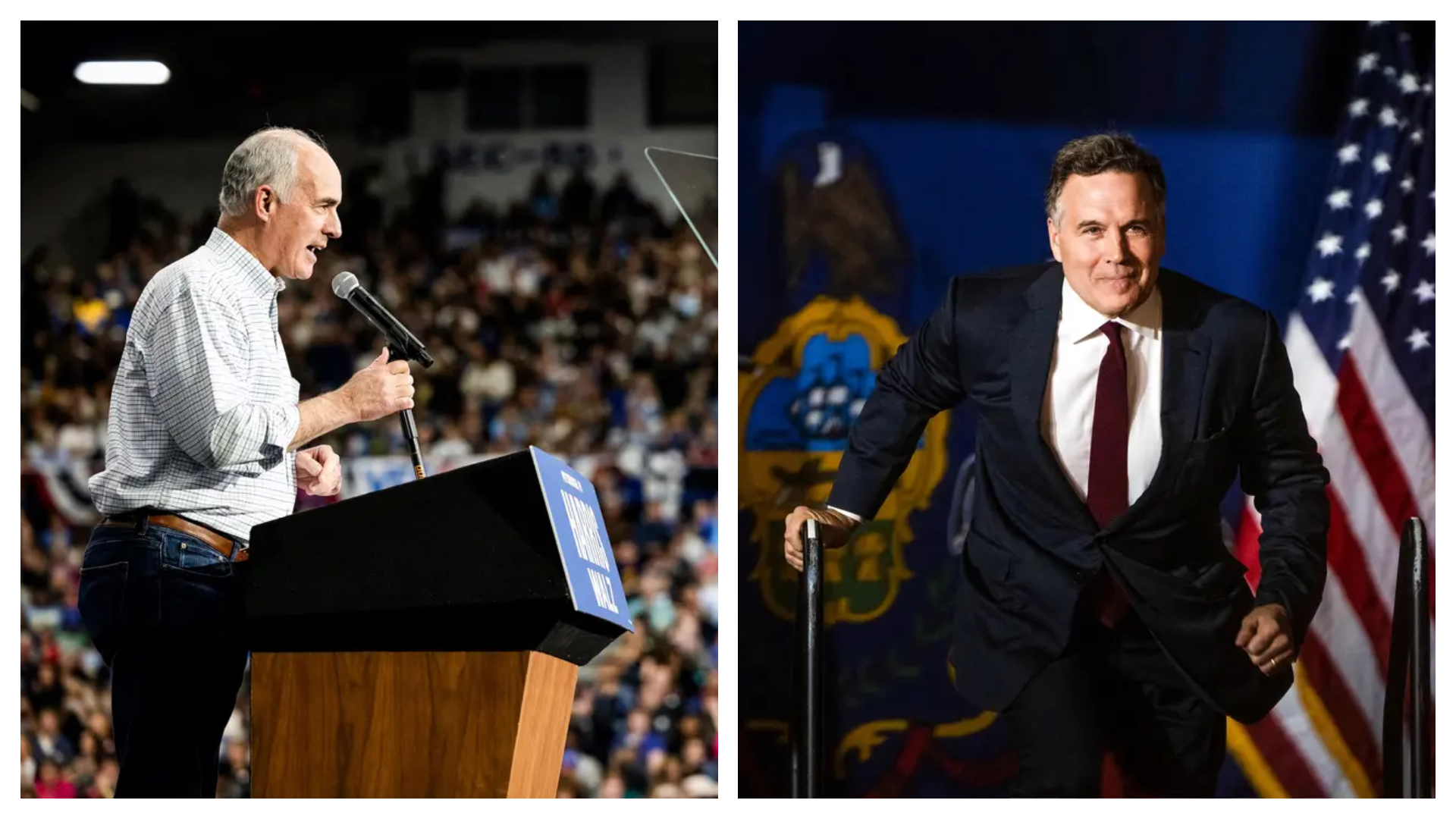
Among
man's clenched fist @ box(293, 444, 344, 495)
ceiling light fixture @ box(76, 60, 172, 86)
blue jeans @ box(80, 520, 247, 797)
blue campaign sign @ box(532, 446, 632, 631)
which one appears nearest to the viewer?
blue campaign sign @ box(532, 446, 632, 631)

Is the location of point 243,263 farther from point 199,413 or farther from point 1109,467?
point 1109,467

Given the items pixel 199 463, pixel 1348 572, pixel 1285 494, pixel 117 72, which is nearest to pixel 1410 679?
pixel 1348 572

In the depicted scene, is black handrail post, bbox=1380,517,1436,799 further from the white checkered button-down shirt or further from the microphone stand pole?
the white checkered button-down shirt

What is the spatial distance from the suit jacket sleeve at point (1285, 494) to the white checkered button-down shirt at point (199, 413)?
187 cm

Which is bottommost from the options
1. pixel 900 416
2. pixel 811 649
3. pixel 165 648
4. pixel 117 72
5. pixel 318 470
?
pixel 811 649

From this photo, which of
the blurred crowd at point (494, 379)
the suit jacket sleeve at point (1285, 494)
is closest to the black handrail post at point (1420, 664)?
the suit jacket sleeve at point (1285, 494)

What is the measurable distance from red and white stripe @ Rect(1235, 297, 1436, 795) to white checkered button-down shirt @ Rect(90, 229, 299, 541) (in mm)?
1880

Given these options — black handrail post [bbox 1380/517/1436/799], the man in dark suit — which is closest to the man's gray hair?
the man in dark suit

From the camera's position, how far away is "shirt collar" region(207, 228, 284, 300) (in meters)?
2.59

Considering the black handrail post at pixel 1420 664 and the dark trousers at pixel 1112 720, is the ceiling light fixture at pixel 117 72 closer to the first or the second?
the dark trousers at pixel 1112 720

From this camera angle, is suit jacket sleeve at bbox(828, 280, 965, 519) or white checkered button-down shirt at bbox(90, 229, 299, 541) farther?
suit jacket sleeve at bbox(828, 280, 965, 519)

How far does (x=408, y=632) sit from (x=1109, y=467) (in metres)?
Result: 1.51

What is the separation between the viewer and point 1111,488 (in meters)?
3.09
